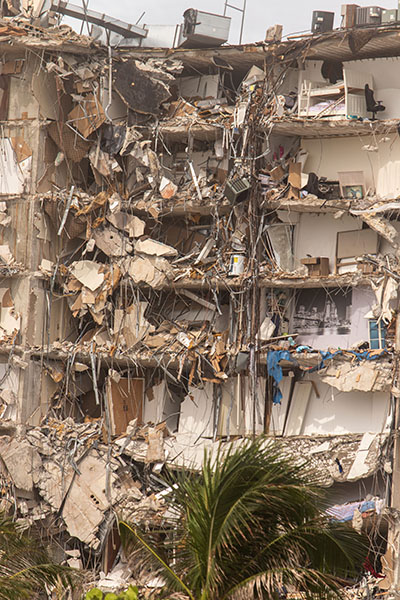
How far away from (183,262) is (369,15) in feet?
21.9

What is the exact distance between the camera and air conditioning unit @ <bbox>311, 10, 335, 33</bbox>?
2205 centimetres

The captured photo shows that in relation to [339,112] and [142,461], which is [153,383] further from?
[339,112]

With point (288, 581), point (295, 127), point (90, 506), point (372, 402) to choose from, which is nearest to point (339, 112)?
point (295, 127)

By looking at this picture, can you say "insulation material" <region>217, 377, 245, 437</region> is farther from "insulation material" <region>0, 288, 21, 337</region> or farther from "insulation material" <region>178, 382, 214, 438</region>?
"insulation material" <region>0, 288, 21, 337</region>

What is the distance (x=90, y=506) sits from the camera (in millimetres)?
21672

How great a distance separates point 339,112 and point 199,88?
363 centimetres

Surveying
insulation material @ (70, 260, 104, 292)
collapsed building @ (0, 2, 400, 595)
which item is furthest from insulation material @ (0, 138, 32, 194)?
insulation material @ (70, 260, 104, 292)

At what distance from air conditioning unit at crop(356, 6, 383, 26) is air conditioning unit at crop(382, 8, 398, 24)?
0.09 meters

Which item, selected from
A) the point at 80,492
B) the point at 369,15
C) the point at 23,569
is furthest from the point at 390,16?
the point at 23,569

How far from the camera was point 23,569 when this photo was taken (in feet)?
45.7

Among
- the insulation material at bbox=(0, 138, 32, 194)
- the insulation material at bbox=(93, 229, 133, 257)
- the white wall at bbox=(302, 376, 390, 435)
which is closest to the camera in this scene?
the white wall at bbox=(302, 376, 390, 435)

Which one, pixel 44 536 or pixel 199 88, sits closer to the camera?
pixel 44 536

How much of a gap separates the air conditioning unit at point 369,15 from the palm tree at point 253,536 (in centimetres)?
1225

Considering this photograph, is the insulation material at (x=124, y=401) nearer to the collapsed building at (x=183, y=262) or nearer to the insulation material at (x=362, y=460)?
the collapsed building at (x=183, y=262)
